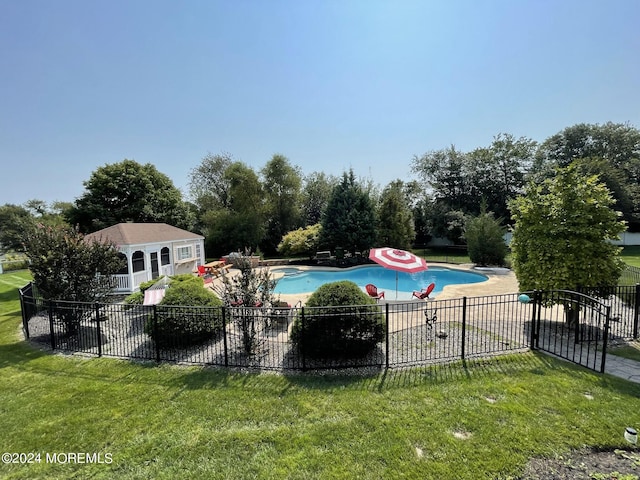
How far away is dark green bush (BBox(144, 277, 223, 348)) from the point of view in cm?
678

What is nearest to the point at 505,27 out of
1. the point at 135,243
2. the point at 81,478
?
the point at 81,478

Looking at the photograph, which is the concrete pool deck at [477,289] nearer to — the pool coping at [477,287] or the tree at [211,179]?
the pool coping at [477,287]

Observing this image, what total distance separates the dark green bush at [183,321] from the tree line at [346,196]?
17229 mm

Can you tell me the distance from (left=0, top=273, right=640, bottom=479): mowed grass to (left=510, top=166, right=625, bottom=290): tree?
2.66 metres

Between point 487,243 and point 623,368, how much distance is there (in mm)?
15682

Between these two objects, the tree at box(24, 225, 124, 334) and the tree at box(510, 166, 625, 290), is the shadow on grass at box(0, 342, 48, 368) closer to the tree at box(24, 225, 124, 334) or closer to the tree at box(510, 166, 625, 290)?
the tree at box(24, 225, 124, 334)

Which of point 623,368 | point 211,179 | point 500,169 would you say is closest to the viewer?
point 623,368

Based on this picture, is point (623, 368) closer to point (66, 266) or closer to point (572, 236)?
point (572, 236)

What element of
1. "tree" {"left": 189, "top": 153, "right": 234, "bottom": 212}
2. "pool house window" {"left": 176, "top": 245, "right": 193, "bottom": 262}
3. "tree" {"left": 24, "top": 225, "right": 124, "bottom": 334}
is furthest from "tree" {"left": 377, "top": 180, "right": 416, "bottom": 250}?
"tree" {"left": 189, "top": 153, "right": 234, "bottom": 212}

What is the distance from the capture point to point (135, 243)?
14688 millimetres

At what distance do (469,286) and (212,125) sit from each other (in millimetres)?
19928

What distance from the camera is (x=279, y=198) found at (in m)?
31.3

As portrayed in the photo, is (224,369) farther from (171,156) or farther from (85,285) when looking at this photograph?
(171,156)

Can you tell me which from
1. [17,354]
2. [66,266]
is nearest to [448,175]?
[66,266]
